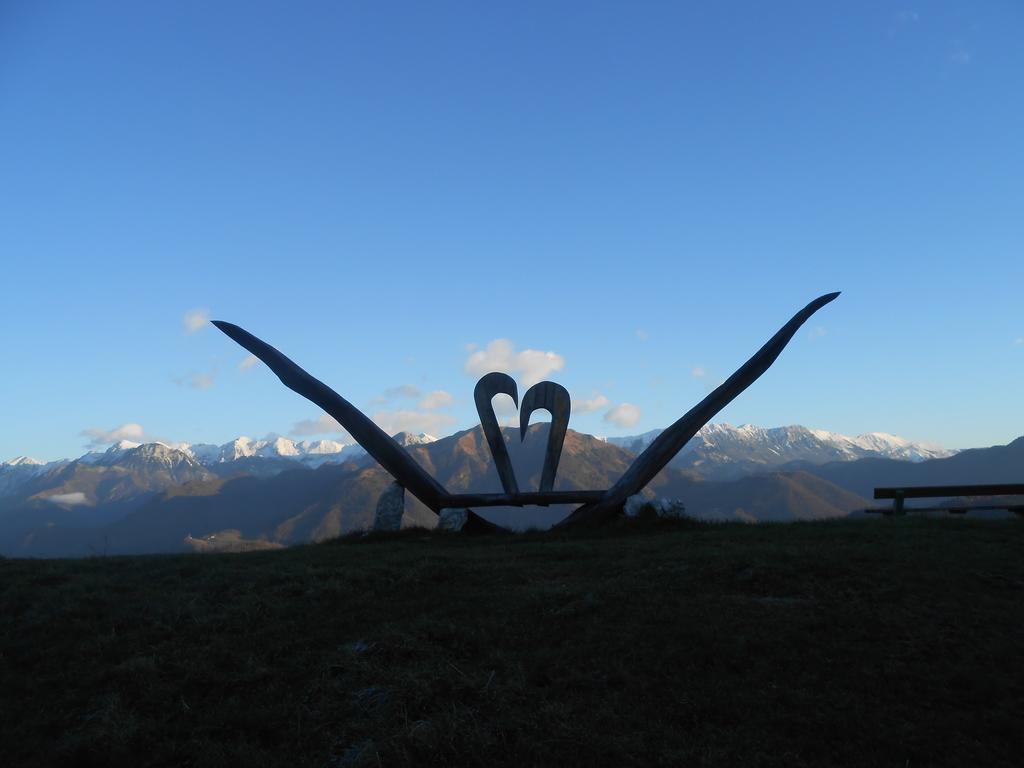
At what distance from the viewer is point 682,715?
19.9ft

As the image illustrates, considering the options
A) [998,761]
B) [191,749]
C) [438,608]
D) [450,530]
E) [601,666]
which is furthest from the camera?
[450,530]

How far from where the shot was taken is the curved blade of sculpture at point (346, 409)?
1841cm

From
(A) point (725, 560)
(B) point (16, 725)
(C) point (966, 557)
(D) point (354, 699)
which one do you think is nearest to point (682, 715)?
(D) point (354, 699)

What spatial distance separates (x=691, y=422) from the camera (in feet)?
60.2

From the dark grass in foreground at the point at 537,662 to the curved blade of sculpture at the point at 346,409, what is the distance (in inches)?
276

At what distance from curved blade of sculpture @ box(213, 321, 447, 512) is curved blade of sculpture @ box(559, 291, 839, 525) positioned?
12.0 feet

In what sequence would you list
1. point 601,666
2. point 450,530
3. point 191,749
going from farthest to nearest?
point 450,530, point 601,666, point 191,749

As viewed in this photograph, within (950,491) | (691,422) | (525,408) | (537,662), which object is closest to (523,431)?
(525,408)

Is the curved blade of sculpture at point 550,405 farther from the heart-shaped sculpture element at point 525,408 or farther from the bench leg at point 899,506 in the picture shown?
the bench leg at point 899,506

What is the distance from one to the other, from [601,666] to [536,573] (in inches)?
151

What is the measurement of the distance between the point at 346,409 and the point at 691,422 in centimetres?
813

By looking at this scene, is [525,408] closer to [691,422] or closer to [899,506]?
[691,422]

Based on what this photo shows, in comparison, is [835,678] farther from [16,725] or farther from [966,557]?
[16,725]

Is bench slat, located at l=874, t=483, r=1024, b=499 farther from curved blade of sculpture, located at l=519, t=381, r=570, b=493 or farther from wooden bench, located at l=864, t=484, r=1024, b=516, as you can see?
curved blade of sculpture, located at l=519, t=381, r=570, b=493
